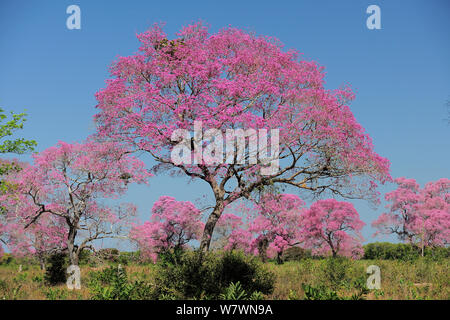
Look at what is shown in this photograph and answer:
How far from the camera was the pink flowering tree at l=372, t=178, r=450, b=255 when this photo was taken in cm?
3609

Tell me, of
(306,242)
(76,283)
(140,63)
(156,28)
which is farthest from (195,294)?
(306,242)

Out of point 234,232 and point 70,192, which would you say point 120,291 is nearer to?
point 70,192

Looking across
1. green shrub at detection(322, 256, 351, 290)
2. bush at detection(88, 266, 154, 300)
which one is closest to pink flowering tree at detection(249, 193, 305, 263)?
green shrub at detection(322, 256, 351, 290)

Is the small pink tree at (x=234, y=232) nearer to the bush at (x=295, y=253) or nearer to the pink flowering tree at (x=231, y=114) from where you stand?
the bush at (x=295, y=253)

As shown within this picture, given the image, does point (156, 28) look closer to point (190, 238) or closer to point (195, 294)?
point (195, 294)

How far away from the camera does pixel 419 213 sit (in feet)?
122

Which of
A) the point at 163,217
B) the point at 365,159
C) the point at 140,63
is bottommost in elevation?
the point at 163,217

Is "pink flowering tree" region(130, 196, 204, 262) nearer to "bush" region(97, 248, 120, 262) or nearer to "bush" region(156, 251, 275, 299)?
"bush" region(97, 248, 120, 262)

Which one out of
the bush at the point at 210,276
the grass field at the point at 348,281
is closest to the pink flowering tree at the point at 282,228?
the grass field at the point at 348,281

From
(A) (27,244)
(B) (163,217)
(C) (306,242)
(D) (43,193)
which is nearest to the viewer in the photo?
(D) (43,193)

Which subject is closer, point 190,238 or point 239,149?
point 239,149
